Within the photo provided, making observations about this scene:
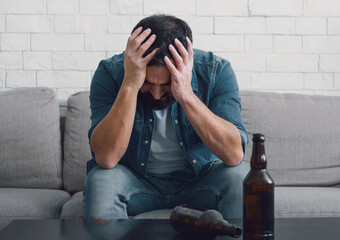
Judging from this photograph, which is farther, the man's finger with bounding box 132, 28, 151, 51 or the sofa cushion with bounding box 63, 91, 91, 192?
the sofa cushion with bounding box 63, 91, 91, 192

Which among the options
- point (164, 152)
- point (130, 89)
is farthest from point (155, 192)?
point (130, 89)

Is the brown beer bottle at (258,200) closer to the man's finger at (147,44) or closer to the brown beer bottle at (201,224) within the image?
the brown beer bottle at (201,224)

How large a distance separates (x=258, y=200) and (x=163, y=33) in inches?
27.7

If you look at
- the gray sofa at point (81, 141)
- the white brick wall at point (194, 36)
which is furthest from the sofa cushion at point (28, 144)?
the white brick wall at point (194, 36)

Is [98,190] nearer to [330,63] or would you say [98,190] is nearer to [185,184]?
[185,184]

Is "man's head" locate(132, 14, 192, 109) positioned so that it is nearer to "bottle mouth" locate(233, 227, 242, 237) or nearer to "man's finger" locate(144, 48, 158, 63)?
"man's finger" locate(144, 48, 158, 63)

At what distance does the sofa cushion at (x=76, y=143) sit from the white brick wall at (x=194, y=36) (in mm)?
255

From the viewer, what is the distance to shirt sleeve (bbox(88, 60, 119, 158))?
66.4 inches

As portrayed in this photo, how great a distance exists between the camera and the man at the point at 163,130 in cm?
149

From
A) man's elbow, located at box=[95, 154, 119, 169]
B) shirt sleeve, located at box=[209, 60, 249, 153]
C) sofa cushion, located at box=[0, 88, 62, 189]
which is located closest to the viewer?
man's elbow, located at box=[95, 154, 119, 169]

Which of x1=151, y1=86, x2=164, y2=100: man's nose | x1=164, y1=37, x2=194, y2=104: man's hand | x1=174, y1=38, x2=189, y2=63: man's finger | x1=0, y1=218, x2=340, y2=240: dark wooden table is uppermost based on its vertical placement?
x1=174, y1=38, x2=189, y2=63: man's finger

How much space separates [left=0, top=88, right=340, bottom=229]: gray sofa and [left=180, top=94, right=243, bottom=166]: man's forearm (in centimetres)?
62

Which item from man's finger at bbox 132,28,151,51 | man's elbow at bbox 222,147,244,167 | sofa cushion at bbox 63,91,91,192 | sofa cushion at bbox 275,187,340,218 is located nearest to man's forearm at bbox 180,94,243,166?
man's elbow at bbox 222,147,244,167

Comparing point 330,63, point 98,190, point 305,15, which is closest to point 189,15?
point 305,15
